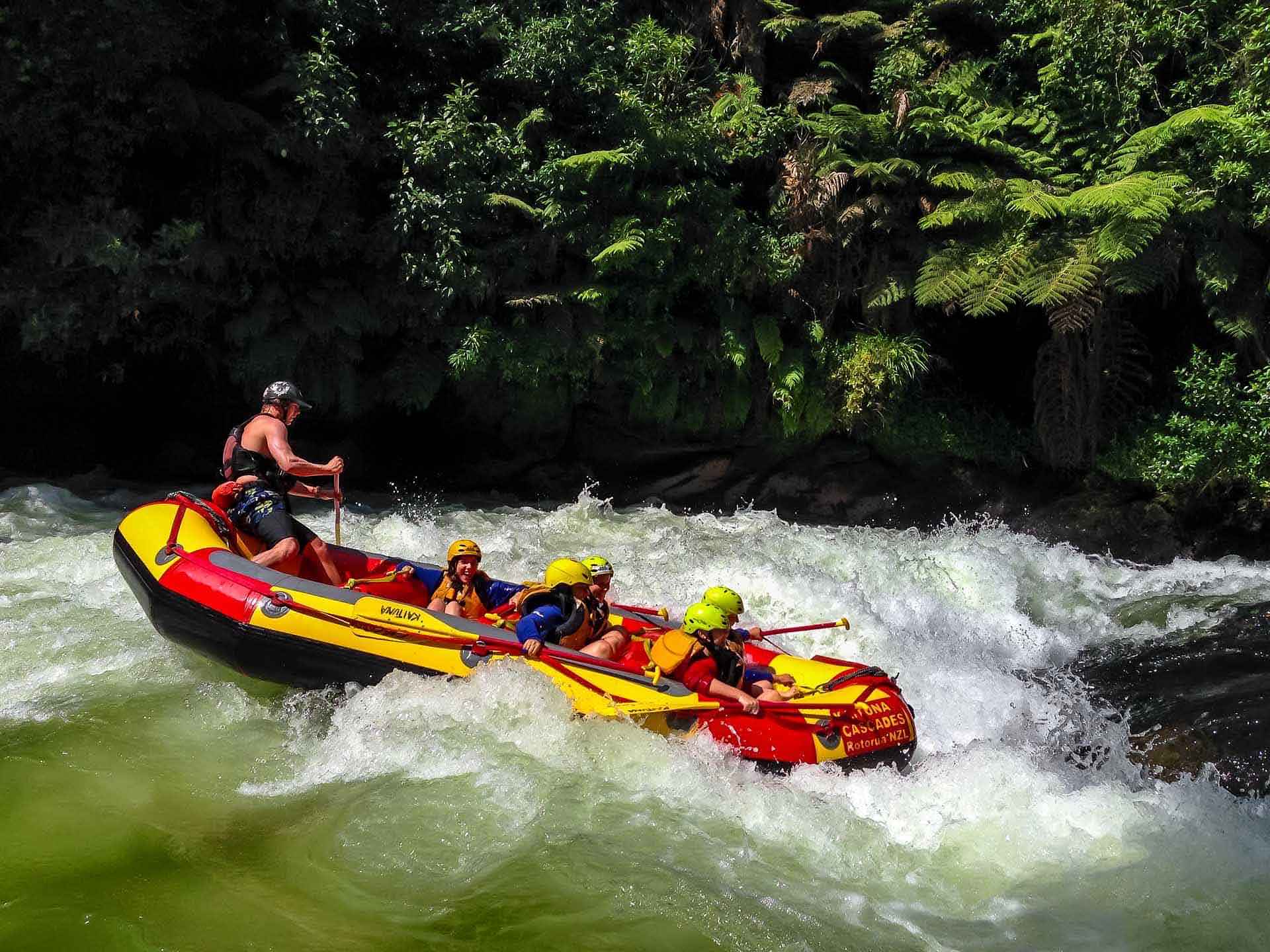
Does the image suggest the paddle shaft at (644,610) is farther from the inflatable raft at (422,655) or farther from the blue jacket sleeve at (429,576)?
the blue jacket sleeve at (429,576)

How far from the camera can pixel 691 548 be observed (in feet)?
26.9

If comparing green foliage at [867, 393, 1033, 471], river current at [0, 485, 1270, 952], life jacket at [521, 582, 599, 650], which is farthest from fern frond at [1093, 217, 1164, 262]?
life jacket at [521, 582, 599, 650]

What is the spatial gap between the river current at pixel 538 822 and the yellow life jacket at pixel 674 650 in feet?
1.27

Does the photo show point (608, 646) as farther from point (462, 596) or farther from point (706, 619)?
point (462, 596)

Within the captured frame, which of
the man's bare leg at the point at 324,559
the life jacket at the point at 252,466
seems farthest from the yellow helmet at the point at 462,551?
the life jacket at the point at 252,466

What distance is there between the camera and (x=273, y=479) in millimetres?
6070

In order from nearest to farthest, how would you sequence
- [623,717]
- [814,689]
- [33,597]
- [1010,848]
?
[1010,848] → [623,717] → [814,689] → [33,597]

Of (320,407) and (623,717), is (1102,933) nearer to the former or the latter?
(623,717)

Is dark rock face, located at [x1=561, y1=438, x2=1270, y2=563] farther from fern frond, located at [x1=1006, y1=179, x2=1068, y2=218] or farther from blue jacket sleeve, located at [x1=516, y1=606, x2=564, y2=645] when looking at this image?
blue jacket sleeve, located at [x1=516, y1=606, x2=564, y2=645]

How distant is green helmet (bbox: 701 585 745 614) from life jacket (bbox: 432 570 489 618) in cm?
154

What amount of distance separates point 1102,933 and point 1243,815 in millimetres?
1271

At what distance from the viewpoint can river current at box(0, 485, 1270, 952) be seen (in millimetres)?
3227

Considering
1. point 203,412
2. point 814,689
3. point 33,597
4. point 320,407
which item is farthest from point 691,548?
point 203,412

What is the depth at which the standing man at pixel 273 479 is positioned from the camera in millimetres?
5777
